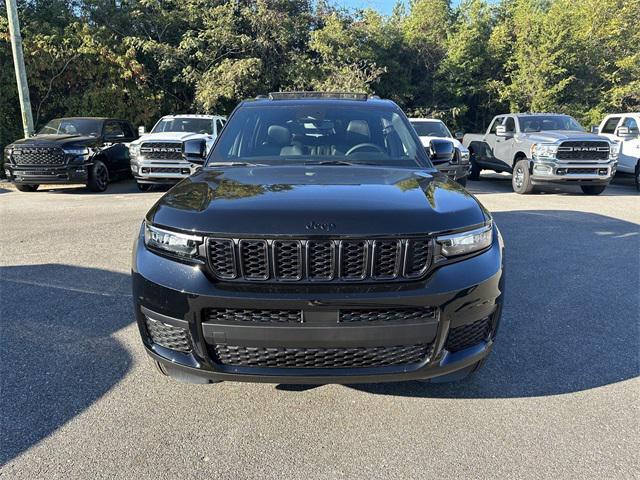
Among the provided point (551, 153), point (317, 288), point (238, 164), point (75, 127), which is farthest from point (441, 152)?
point (75, 127)

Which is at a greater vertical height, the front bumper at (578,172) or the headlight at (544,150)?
the headlight at (544,150)

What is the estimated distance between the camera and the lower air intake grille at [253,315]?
2.25 metres

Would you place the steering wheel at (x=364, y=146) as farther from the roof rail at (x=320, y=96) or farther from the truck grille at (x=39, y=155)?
the truck grille at (x=39, y=155)

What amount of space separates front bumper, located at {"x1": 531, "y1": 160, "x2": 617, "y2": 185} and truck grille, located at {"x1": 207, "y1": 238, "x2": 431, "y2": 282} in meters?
10.1

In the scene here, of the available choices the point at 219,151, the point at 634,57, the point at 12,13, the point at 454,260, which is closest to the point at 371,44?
the point at 634,57

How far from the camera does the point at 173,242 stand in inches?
95.2

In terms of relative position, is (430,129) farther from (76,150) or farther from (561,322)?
(561,322)

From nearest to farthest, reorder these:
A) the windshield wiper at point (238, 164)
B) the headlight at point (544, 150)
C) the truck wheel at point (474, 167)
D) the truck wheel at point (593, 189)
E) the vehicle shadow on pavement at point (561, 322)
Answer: the vehicle shadow on pavement at point (561, 322), the windshield wiper at point (238, 164), the headlight at point (544, 150), the truck wheel at point (593, 189), the truck wheel at point (474, 167)

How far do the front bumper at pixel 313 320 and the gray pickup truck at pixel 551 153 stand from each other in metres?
9.84

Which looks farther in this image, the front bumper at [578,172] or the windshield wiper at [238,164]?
the front bumper at [578,172]

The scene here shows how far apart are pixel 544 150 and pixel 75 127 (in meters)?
11.6

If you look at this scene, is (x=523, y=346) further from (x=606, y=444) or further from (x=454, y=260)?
(x=454, y=260)

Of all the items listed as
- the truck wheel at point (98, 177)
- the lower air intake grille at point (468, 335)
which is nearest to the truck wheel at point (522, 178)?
the lower air intake grille at point (468, 335)

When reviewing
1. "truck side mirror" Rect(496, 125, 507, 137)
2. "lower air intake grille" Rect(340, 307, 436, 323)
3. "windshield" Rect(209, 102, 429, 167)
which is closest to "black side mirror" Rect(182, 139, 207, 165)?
"windshield" Rect(209, 102, 429, 167)
